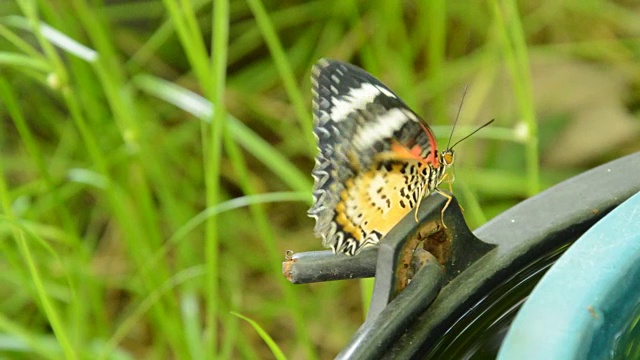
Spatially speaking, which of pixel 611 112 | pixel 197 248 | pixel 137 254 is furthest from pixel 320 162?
pixel 611 112

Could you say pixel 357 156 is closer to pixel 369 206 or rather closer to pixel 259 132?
pixel 369 206

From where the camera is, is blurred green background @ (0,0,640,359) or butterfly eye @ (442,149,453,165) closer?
butterfly eye @ (442,149,453,165)

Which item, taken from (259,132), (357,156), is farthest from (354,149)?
(259,132)

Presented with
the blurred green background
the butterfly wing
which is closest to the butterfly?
the butterfly wing

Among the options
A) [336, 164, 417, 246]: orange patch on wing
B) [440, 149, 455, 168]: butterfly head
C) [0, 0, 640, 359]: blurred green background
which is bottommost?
[336, 164, 417, 246]: orange patch on wing

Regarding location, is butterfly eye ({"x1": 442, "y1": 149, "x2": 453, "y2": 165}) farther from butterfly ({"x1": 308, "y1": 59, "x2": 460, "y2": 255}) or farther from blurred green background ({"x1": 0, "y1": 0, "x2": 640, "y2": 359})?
blurred green background ({"x1": 0, "y1": 0, "x2": 640, "y2": 359})

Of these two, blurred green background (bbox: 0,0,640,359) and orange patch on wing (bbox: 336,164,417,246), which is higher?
blurred green background (bbox: 0,0,640,359)

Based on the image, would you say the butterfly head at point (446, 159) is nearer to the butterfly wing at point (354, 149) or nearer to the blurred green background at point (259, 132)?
the butterfly wing at point (354, 149)

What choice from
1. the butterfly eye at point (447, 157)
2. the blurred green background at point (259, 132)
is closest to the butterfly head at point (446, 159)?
the butterfly eye at point (447, 157)
